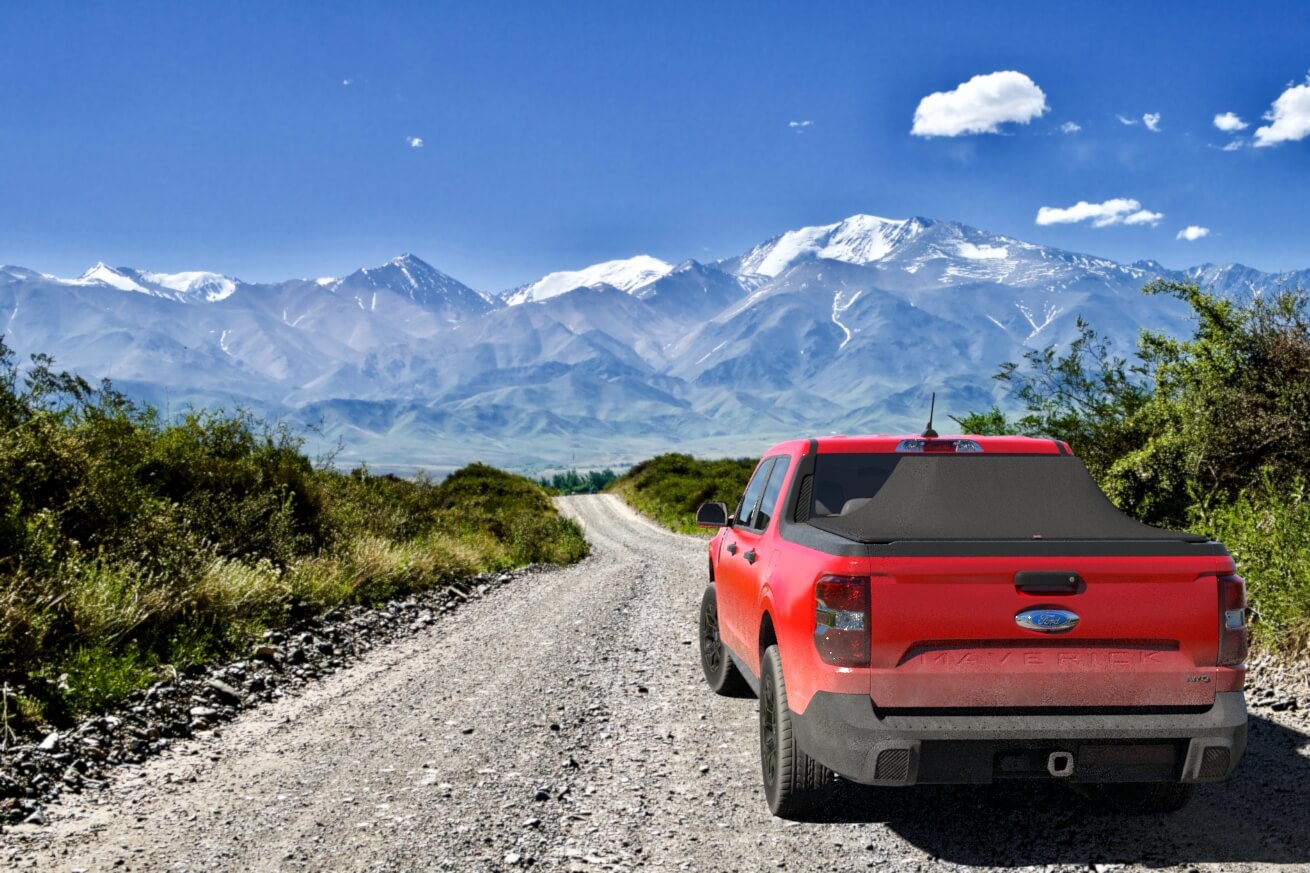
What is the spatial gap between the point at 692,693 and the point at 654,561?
1473 cm

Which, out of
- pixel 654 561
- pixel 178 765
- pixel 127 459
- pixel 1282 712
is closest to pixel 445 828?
pixel 178 765

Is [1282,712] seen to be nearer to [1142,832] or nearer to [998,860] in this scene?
[1142,832]

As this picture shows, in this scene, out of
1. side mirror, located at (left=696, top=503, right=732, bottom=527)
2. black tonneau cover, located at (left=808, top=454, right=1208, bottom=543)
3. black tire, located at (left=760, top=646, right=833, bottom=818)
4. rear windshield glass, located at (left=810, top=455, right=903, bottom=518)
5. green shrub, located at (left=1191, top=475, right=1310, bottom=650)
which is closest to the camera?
black tire, located at (left=760, top=646, right=833, bottom=818)

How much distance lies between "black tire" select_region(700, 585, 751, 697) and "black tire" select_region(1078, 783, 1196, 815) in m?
2.72

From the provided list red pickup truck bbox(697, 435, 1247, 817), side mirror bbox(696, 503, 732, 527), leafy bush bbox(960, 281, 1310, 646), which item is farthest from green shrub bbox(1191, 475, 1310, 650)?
side mirror bbox(696, 503, 732, 527)

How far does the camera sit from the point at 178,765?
559cm

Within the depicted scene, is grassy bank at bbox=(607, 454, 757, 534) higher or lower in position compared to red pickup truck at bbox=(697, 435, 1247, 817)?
lower

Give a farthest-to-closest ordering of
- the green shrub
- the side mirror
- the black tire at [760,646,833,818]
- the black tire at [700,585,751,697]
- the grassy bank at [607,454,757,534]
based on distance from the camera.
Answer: the grassy bank at [607,454,757,534]
the black tire at [700,585,751,697]
the side mirror
the green shrub
the black tire at [760,646,833,818]

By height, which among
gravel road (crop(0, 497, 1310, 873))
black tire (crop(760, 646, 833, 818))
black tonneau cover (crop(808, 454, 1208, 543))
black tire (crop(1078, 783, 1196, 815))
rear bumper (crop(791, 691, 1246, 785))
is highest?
black tonneau cover (crop(808, 454, 1208, 543))

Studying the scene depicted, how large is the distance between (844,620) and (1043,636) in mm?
814

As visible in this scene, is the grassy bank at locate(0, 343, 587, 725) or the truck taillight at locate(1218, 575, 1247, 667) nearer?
the truck taillight at locate(1218, 575, 1247, 667)

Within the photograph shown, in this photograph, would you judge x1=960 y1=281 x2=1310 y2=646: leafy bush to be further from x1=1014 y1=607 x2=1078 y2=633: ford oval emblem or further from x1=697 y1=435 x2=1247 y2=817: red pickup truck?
x1=1014 y1=607 x2=1078 y2=633: ford oval emblem

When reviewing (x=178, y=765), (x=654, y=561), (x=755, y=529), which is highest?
(x=755, y=529)

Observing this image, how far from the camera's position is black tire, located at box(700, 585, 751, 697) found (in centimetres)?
693
